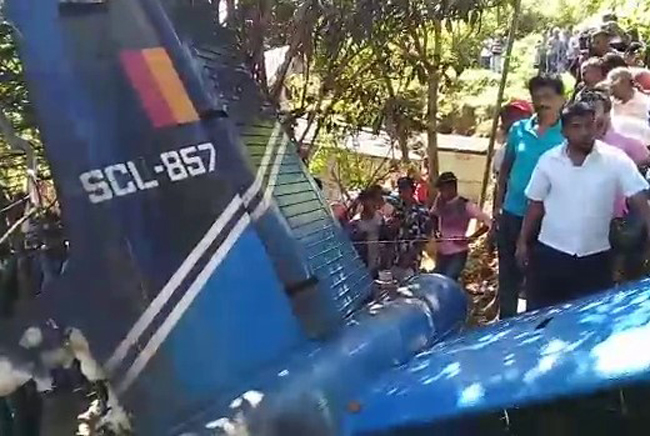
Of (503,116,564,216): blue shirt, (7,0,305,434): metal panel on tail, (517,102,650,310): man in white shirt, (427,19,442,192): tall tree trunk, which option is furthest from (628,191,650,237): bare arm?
(427,19,442,192): tall tree trunk

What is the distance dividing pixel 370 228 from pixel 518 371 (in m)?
4.42

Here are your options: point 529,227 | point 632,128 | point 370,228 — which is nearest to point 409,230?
point 370,228

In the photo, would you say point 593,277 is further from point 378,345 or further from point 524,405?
point 524,405

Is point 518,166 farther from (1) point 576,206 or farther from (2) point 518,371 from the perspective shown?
(2) point 518,371

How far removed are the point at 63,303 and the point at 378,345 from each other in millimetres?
1045

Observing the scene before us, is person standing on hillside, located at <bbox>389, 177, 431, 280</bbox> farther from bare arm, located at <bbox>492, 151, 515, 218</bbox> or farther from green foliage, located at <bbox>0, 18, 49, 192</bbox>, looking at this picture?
green foliage, located at <bbox>0, 18, 49, 192</bbox>

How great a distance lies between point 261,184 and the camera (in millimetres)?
3535

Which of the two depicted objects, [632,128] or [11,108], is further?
[632,128]

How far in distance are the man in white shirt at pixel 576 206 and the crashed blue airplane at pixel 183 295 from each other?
5.44 ft

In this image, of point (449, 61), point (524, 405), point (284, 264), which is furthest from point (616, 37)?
point (524, 405)

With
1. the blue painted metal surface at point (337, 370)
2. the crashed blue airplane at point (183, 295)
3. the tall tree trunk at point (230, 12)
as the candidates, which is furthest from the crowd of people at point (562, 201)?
the crashed blue airplane at point (183, 295)

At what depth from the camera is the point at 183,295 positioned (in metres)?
3.09

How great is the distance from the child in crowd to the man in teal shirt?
0.99m

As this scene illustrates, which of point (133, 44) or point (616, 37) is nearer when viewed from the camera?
point (133, 44)
